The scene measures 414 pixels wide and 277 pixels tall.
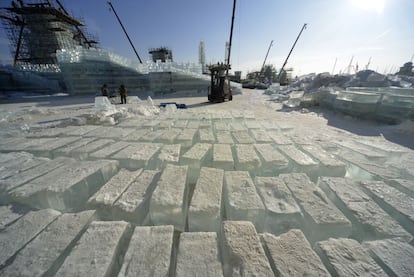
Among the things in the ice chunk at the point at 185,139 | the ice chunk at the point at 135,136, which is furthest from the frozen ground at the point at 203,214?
the ice chunk at the point at 135,136

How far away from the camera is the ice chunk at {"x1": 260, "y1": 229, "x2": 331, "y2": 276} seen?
0.71 meters

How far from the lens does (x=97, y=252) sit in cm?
77

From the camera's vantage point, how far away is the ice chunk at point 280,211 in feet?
3.21

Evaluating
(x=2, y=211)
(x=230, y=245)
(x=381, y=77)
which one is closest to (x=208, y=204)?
(x=230, y=245)

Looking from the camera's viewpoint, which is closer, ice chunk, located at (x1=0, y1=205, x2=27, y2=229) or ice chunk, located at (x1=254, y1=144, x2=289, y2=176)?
ice chunk, located at (x1=0, y1=205, x2=27, y2=229)

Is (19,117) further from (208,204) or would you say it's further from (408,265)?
(408,265)

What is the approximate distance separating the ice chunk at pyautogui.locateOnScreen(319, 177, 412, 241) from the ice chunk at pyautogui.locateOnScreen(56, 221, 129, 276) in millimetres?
1425

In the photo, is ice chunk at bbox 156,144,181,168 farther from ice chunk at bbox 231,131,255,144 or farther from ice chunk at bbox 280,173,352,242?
ice chunk at bbox 280,173,352,242

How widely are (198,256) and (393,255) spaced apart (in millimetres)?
989

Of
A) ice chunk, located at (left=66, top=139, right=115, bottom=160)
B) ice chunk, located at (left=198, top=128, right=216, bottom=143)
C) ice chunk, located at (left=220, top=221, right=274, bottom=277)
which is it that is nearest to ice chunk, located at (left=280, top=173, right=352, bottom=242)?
ice chunk, located at (left=220, top=221, right=274, bottom=277)

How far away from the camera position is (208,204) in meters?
1.01

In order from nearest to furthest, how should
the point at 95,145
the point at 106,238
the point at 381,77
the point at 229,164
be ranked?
the point at 106,238, the point at 229,164, the point at 95,145, the point at 381,77

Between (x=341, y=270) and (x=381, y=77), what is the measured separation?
13.4m

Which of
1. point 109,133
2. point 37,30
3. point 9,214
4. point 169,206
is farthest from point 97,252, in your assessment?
point 37,30
